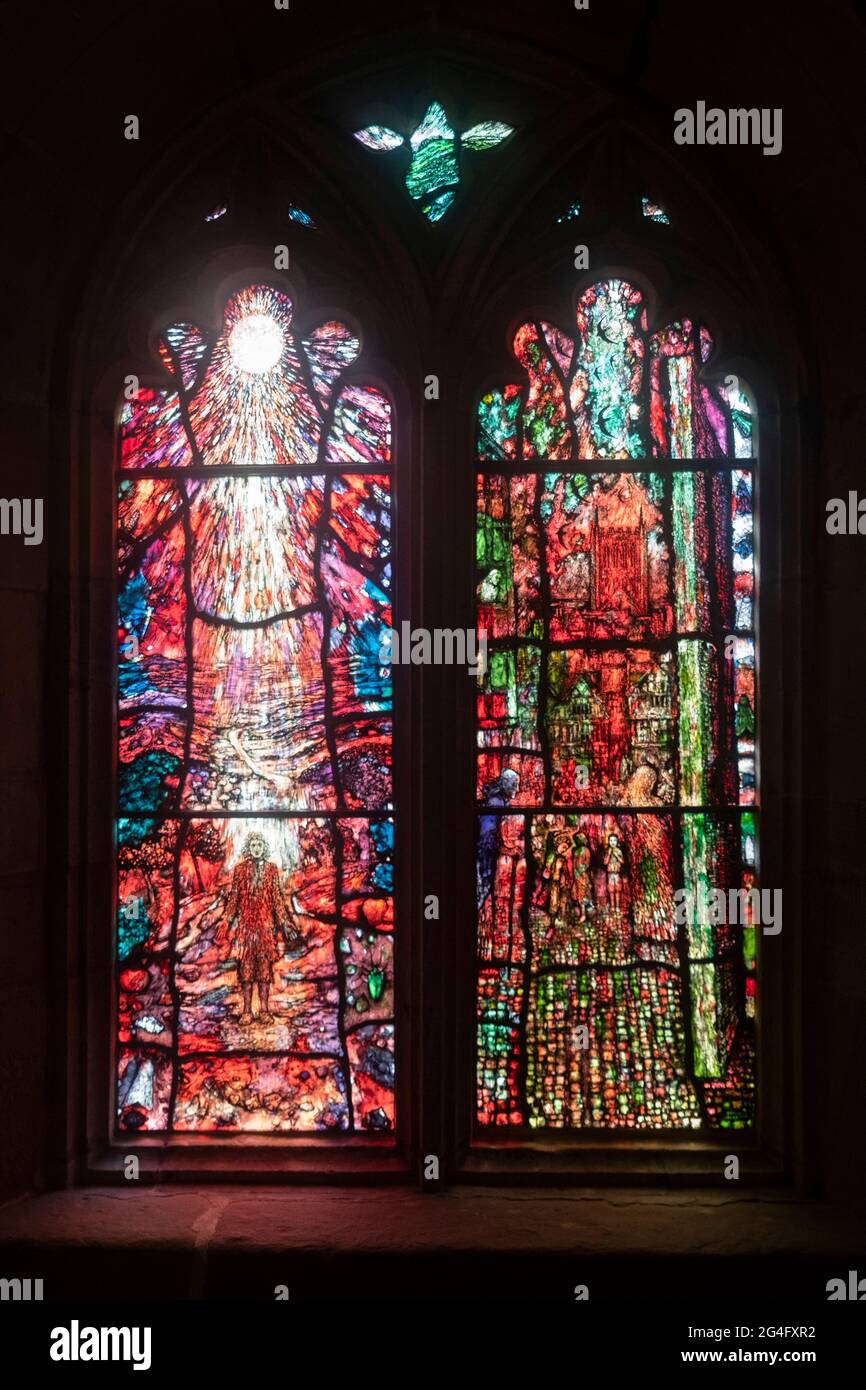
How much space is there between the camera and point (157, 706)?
2.73m

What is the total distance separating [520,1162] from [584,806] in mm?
901

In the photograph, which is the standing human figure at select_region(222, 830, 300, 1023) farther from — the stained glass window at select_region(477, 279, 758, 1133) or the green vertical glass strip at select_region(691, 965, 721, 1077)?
the green vertical glass strip at select_region(691, 965, 721, 1077)

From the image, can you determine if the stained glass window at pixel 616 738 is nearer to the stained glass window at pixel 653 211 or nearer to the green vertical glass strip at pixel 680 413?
the green vertical glass strip at pixel 680 413

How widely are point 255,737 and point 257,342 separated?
105cm

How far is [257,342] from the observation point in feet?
9.00

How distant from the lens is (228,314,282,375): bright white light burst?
274cm

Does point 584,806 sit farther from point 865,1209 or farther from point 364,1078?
point 865,1209

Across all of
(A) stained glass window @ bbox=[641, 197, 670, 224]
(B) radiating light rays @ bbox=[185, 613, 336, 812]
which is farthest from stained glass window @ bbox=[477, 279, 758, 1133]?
(B) radiating light rays @ bbox=[185, 613, 336, 812]

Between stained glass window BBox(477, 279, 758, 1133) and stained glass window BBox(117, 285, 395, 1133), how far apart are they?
0.30 m

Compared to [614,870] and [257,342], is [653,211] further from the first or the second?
[614,870]

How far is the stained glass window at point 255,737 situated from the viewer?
2678 mm

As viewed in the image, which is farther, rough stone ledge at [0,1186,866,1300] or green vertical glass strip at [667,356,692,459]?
green vertical glass strip at [667,356,692,459]
